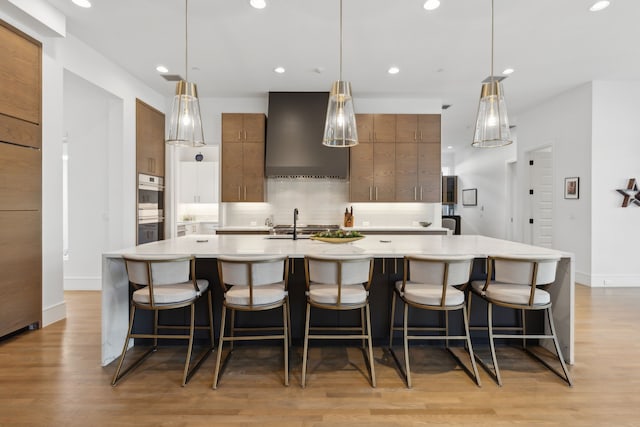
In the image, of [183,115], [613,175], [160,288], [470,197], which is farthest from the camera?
[470,197]

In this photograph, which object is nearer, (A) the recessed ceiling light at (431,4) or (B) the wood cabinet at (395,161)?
(A) the recessed ceiling light at (431,4)

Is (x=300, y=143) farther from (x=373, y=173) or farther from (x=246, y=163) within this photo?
(x=373, y=173)

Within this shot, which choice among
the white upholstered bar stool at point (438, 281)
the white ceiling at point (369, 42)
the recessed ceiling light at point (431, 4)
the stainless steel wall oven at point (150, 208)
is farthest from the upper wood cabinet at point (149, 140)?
the white upholstered bar stool at point (438, 281)

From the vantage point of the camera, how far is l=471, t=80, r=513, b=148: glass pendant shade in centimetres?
260

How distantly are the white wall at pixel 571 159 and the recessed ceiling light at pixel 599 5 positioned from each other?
2391 millimetres

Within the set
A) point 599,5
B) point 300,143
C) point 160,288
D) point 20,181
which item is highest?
point 599,5

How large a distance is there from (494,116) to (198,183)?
583 centimetres

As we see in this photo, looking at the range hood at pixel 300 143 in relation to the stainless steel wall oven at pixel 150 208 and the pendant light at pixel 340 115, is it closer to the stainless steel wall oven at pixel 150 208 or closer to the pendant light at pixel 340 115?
the stainless steel wall oven at pixel 150 208

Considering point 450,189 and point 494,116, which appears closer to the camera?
point 494,116

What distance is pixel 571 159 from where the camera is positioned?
546 centimetres

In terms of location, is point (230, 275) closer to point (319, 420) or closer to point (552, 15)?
point (319, 420)

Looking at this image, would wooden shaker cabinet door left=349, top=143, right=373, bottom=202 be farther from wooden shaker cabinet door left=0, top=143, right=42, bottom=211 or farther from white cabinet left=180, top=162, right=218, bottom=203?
wooden shaker cabinet door left=0, top=143, right=42, bottom=211

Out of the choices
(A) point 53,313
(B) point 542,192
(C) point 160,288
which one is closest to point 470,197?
(B) point 542,192

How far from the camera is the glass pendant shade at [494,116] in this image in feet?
8.52
